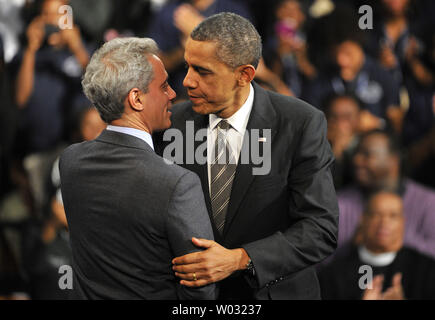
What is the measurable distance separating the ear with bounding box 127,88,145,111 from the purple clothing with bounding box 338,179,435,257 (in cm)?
169

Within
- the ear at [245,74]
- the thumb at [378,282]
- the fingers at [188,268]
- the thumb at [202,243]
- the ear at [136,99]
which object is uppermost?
the ear at [245,74]

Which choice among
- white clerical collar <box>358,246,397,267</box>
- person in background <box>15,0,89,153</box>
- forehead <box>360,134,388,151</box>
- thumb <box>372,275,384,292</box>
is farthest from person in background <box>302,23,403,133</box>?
person in background <box>15,0,89,153</box>

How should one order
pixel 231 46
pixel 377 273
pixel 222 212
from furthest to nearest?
pixel 377 273 → pixel 222 212 → pixel 231 46

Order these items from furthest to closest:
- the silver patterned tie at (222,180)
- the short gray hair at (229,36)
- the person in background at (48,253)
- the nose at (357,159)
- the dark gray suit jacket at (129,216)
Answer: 1. the nose at (357,159)
2. the person in background at (48,253)
3. the silver patterned tie at (222,180)
4. the short gray hair at (229,36)
5. the dark gray suit jacket at (129,216)

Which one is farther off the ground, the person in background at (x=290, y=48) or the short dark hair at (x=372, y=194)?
the person in background at (x=290, y=48)

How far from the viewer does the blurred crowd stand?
2.81 meters

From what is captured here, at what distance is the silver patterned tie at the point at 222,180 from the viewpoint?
1506 millimetres

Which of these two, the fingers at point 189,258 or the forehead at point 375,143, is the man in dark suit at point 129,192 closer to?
the fingers at point 189,258

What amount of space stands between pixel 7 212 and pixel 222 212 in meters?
1.94

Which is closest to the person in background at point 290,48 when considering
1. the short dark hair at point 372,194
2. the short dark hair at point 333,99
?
the short dark hair at point 333,99

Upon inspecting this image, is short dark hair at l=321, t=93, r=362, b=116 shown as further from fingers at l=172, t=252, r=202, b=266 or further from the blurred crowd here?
fingers at l=172, t=252, r=202, b=266

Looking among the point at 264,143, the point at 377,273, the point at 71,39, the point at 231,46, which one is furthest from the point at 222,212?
the point at 71,39
